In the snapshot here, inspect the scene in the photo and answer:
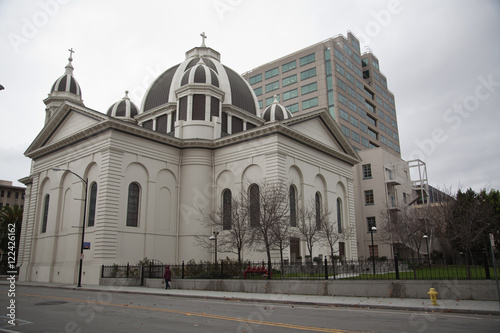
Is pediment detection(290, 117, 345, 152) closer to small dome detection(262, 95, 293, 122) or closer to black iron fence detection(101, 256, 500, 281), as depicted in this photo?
small dome detection(262, 95, 293, 122)

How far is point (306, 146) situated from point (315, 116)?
3836mm

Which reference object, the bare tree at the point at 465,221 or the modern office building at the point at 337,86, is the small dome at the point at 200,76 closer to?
the bare tree at the point at 465,221

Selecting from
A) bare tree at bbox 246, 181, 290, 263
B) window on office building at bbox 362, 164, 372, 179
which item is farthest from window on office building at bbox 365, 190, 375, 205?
bare tree at bbox 246, 181, 290, 263

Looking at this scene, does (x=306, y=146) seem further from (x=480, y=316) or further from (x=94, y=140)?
(x=480, y=316)

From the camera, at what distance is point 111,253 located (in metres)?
31.3

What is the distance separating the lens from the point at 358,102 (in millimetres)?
75812

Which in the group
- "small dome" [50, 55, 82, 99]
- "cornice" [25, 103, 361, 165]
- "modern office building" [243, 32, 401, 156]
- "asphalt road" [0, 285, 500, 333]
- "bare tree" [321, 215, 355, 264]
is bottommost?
"asphalt road" [0, 285, 500, 333]

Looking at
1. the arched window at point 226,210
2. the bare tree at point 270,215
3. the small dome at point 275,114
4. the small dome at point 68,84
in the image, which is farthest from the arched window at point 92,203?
the small dome at point 68,84

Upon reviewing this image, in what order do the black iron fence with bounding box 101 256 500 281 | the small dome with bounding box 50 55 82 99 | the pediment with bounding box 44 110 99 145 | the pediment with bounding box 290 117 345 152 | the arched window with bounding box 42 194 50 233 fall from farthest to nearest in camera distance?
the small dome with bounding box 50 55 82 99, the arched window with bounding box 42 194 50 233, the pediment with bounding box 290 117 345 152, the pediment with bounding box 44 110 99 145, the black iron fence with bounding box 101 256 500 281

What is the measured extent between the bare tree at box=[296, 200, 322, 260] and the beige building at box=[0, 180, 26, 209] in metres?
78.7

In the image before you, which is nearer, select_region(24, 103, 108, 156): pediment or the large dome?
select_region(24, 103, 108, 156): pediment

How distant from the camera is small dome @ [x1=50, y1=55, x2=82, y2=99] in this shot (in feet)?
176

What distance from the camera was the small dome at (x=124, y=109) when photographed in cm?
4853

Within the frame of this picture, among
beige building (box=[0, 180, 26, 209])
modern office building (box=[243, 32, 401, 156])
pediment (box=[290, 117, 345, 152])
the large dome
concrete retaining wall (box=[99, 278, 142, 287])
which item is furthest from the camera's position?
beige building (box=[0, 180, 26, 209])
